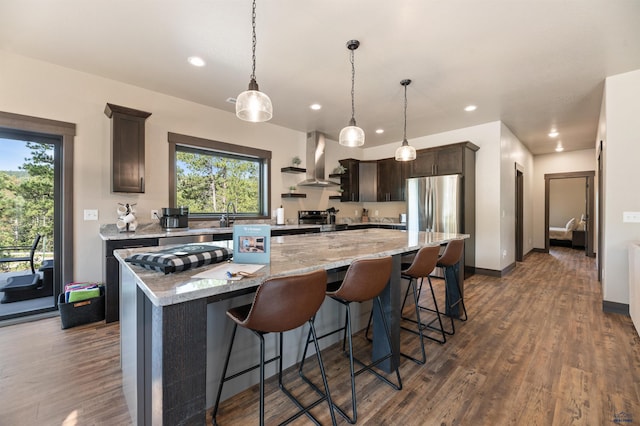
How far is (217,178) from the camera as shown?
4.33 meters

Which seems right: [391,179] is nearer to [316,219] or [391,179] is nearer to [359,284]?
[316,219]

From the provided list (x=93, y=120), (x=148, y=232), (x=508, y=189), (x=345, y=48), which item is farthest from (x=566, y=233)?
(x=93, y=120)

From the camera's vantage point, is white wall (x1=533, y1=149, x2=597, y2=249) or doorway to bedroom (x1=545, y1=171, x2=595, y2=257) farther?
white wall (x1=533, y1=149, x2=597, y2=249)

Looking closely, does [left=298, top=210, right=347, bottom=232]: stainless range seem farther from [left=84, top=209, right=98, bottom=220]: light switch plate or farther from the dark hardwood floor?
[left=84, top=209, right=98, bottom=220]: light switch plate

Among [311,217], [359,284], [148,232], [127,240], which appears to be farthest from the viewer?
[311,217]

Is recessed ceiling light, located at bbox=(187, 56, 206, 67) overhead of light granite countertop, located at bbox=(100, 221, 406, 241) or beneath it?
overhead

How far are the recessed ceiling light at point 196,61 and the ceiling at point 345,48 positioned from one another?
70mm

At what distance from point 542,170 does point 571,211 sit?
3628 mm

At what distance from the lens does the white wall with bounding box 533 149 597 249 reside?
694cm

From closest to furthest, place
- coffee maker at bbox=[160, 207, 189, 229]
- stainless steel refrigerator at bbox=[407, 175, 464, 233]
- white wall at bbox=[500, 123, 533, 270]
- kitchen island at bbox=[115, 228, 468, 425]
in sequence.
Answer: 1. kitchen island at bbox=[115, 228, 468, 425]
2. coffee maker at bbox=[160, 207, 189, 229]
3. stainless steel refrigerator at bbox=[407, 175, 464, 233]
4. white wall at bbox=[500, 123, 533, 270]

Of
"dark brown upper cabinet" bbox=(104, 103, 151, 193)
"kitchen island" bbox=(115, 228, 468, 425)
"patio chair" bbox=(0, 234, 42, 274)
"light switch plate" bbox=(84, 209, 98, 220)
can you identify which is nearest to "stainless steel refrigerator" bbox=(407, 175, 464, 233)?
"kitchen island" bbox=(115, 228, 468, 425)

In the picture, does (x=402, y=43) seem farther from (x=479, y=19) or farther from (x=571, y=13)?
(x=571, y=13)

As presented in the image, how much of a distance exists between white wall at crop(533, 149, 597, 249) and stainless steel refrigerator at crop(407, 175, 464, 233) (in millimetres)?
4660

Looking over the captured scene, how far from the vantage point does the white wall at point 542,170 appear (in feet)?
22.8
